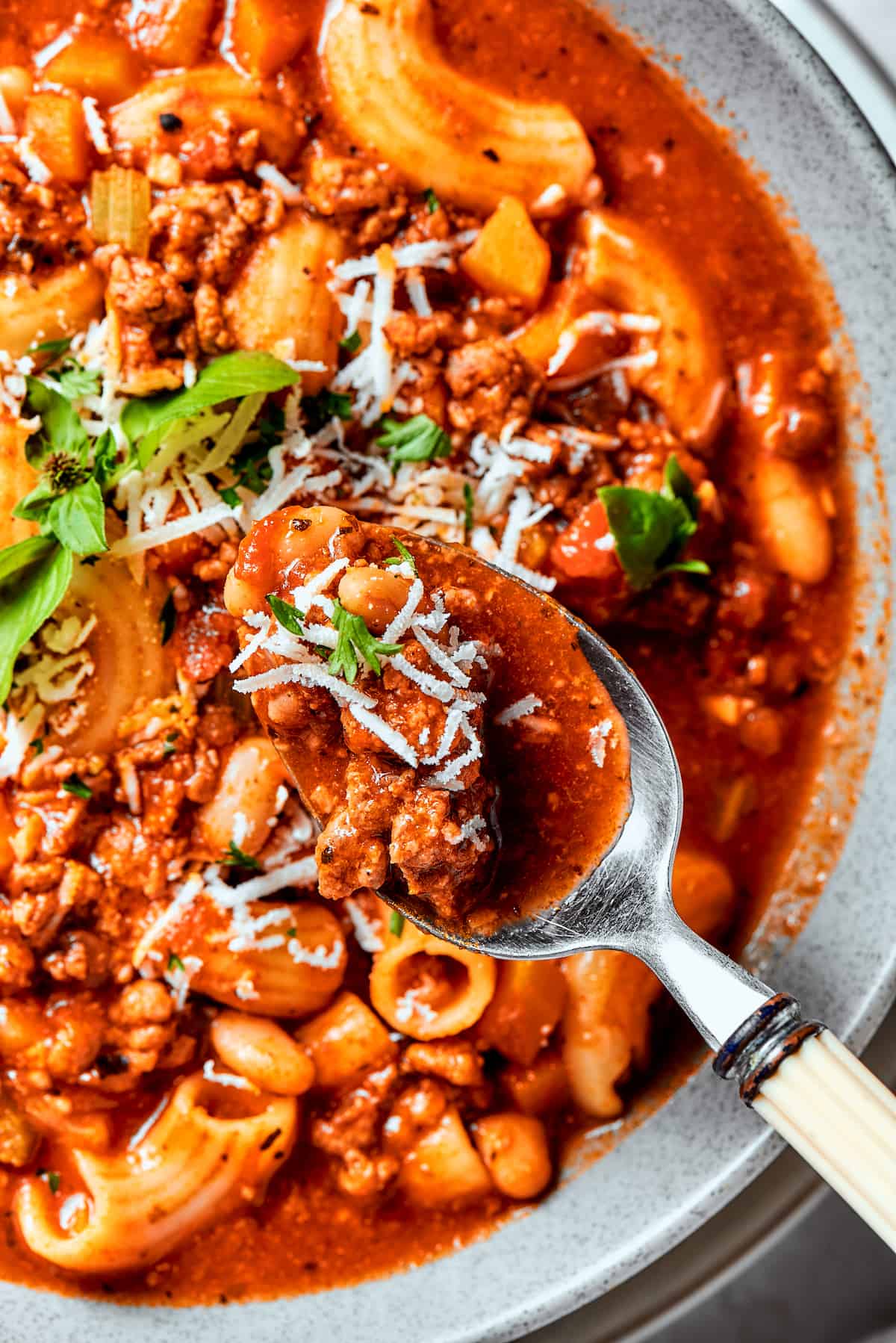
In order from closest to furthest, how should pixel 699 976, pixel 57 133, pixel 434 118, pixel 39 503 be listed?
1. pixel 699 976
2. pixel 39 503
3. pixel 57 133
4. pixel 434 118

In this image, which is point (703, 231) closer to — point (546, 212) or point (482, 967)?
point (546, 212)

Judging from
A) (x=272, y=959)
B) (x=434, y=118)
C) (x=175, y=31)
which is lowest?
(x=272, y=959)

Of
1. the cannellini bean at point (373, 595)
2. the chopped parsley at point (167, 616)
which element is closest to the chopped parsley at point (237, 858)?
the chopped parsley at point (167, 616)

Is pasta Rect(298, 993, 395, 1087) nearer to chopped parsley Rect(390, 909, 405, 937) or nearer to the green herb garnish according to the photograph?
chopped parsley Rect(390, 909, 405, 937)

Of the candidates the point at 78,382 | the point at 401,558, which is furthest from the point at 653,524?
the point at 78,382

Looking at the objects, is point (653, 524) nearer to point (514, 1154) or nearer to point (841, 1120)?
point (841, 1120)

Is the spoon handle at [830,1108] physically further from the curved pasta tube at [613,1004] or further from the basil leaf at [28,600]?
the basil leaf at [28,600]

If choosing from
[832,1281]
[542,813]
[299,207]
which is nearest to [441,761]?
[542,813]
